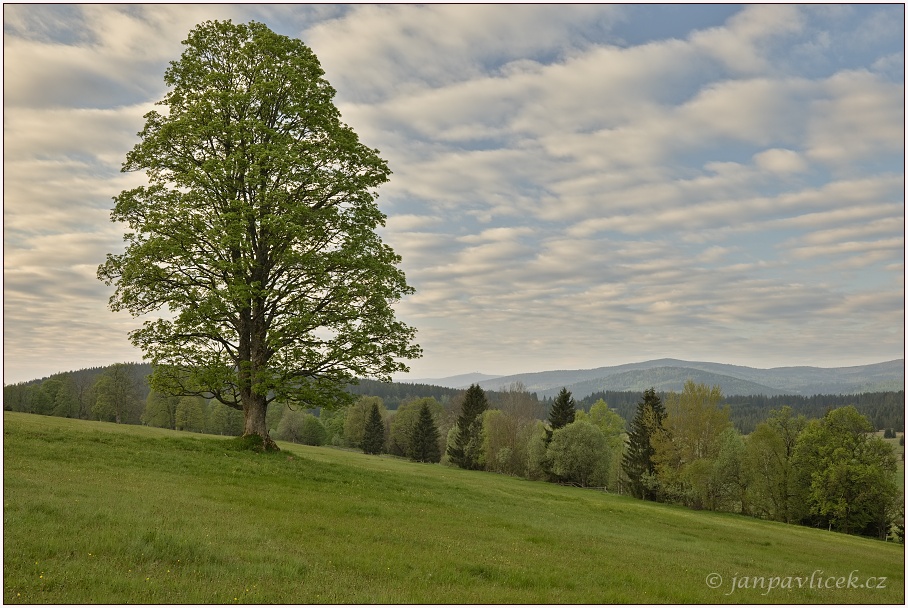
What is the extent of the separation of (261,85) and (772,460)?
68.2m

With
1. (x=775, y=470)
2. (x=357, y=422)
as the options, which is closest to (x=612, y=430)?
(x=775, y=470)

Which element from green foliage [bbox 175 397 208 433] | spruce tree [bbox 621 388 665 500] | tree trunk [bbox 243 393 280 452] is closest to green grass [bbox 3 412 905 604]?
tree trunk [bbox 243 393 280 452]

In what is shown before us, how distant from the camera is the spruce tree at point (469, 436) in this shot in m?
92.4

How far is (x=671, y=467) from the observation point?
6975 centimetres

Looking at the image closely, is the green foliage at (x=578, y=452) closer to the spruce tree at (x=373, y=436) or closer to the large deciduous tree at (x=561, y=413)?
the large deciduous tree at (x=561, y=413)

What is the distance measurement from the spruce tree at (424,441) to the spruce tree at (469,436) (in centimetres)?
615

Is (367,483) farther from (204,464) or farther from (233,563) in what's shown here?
(233,563)

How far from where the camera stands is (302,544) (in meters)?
13.0

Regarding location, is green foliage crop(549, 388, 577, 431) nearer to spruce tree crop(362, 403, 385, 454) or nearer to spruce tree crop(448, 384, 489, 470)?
spruce tree crop(448, 384, 489, 470)

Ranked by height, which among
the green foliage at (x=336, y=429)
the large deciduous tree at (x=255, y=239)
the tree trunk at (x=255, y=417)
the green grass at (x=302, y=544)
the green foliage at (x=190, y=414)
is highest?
the large deciduous tree at (x=255, y=239)

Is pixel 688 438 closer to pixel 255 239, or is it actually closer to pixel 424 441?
pixel 424 441

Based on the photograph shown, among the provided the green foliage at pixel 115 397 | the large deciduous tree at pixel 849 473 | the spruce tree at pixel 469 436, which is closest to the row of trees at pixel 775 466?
the large deciduous tree at pixel 849 473

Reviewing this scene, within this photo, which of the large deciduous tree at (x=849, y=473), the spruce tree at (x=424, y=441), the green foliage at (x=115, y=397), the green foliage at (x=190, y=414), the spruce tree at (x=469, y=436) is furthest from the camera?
the green foliage at (x=190, y=414)

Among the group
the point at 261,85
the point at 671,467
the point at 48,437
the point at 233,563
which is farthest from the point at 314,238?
the point at 671,467
